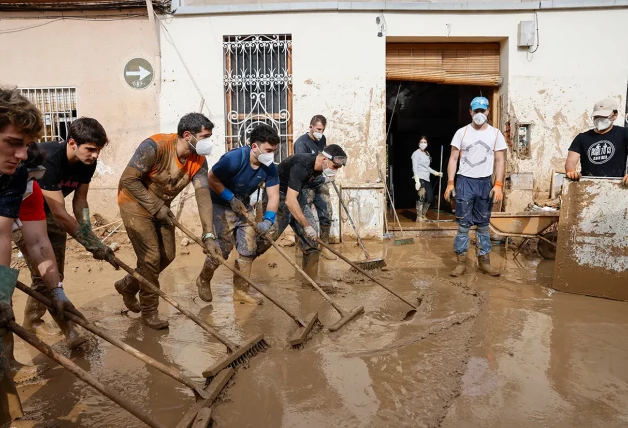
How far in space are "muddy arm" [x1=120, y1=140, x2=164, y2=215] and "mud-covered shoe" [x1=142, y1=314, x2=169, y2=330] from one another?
0.87 metres

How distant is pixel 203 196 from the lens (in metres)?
4.33

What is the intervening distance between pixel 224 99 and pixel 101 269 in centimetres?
328

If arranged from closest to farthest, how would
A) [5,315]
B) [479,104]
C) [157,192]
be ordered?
[5,315], [157,192], [479,104]

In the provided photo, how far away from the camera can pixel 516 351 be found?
11.6 feet

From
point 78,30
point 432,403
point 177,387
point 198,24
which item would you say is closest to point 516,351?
point 432,403

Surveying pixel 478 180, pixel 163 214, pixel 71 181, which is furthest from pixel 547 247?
pixel 71 181

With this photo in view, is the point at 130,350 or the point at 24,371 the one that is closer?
the point at 130,350

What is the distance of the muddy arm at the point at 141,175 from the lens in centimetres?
397

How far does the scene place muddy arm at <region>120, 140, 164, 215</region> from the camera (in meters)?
3.97

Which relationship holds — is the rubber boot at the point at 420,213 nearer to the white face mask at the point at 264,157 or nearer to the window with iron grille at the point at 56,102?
the white face mask at the point at 264,157

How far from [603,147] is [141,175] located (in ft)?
14.3

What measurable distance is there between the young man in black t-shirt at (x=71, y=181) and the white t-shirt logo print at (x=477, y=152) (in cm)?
388

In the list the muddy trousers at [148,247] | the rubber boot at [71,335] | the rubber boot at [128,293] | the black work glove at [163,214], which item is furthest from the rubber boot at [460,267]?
the rubber boot at [71,335]

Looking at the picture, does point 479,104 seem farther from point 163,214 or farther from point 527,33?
point 163,214
